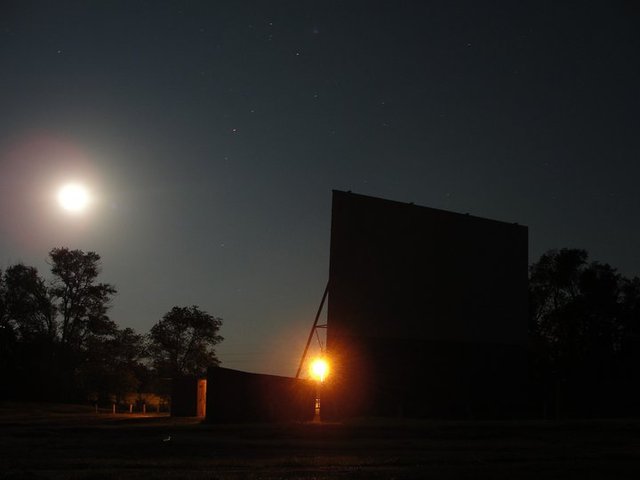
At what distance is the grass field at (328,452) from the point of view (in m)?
14.1

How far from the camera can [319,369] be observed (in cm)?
3653

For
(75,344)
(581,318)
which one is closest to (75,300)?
(75,344)

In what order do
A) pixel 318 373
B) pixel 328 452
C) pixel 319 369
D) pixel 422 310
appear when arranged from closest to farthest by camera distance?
pixel 328 452 → pixel 318 373 → pixel 319 369 → pixel 422 310

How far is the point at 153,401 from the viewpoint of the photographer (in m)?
59.3

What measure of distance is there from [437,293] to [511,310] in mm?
5831

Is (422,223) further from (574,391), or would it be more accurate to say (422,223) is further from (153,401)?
(153,401)

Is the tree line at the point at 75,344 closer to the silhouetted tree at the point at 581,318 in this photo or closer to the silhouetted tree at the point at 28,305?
the silhouetted tree at the point at 28,305

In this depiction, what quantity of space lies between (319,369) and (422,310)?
7.03m

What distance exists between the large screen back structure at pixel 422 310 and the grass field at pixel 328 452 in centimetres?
928

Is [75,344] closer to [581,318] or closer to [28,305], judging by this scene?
[28,305]

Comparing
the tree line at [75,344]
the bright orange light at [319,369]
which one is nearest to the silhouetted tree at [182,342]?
the tree line at [75,344]

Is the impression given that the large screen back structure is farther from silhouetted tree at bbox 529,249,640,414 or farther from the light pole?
silhouetted tree at bbox 529,249,640,414

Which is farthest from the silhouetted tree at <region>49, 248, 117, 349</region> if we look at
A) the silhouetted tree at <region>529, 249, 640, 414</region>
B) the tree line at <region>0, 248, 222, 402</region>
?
the silhouetted tree at <region>529, 249, 640, 414</region>

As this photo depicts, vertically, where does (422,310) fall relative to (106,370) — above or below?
above
